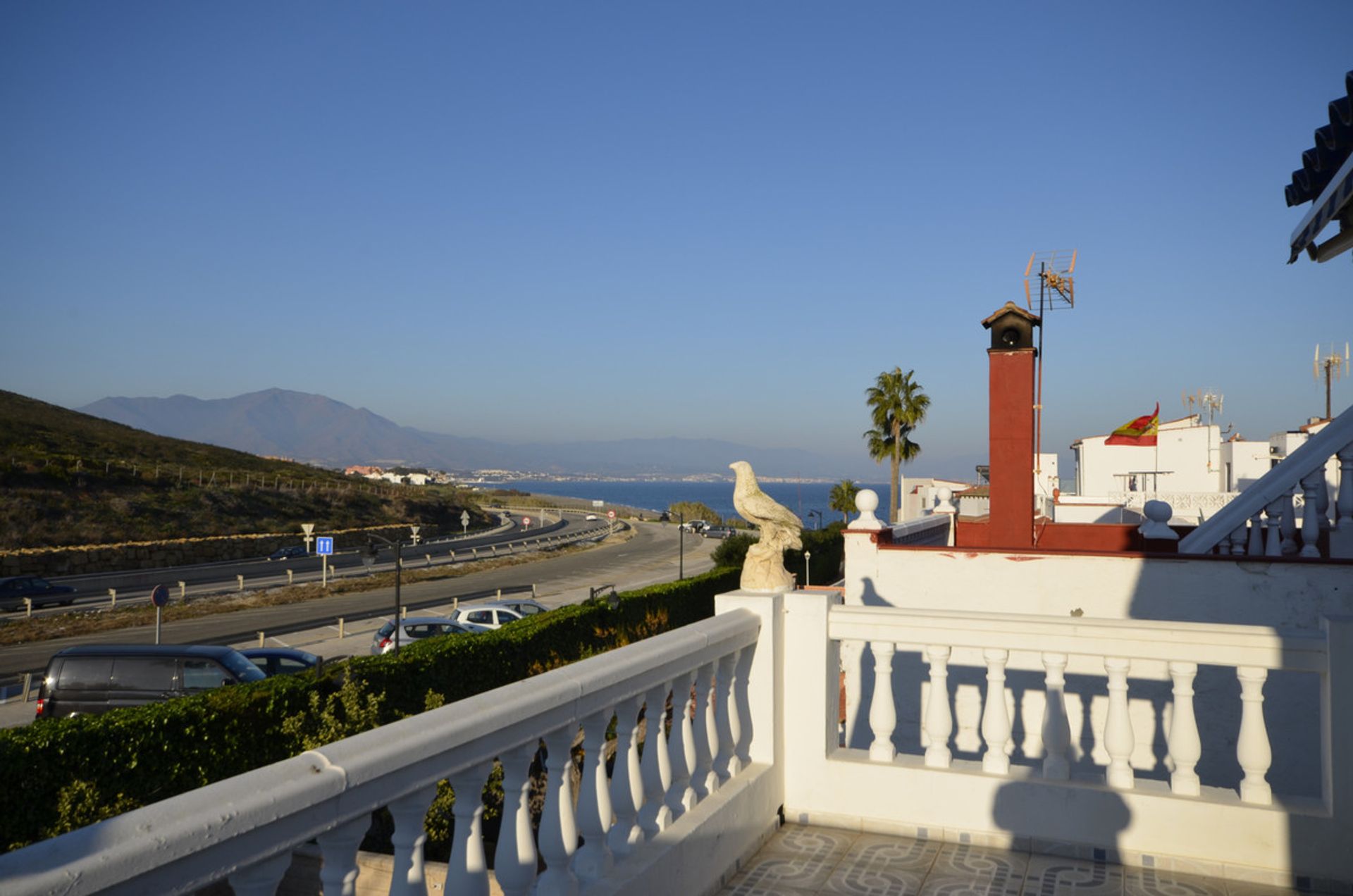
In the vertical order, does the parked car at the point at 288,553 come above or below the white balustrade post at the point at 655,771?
below

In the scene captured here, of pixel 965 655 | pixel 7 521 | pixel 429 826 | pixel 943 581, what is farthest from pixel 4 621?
pixel 965 655

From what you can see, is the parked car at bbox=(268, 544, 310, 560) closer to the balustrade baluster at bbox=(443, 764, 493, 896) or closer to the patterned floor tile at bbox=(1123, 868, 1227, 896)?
the patterned floor tile at bbox=(1123, 868, 1227, 896)

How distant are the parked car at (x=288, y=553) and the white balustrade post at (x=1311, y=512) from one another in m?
59.9

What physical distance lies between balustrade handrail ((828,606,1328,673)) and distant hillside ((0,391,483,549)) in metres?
59.3

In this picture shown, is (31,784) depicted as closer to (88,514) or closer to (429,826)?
(429,826)

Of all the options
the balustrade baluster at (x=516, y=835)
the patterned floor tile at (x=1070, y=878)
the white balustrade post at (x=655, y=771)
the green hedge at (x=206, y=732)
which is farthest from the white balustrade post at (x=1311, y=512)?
the green hedge at (x=206, y=732)

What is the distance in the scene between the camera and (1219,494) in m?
22.4

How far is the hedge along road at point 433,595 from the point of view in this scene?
31.3 metres

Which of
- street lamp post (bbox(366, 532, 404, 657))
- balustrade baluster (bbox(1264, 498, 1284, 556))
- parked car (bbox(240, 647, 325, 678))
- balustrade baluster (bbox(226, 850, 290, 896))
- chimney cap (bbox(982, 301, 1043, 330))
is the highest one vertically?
chimney cap (bbox(982, 301, 1043, 330))

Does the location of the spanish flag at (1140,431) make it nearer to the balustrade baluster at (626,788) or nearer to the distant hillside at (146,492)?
the balustrade baluster at (626,788)

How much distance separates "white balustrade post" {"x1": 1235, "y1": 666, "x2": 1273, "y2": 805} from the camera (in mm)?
4332

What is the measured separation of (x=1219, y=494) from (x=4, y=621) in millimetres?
41345

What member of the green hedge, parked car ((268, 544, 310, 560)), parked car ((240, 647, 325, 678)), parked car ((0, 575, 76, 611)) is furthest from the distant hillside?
the green hedge

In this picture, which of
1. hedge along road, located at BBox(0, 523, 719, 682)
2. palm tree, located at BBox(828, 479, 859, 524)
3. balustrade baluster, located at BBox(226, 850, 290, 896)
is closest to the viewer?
balustrade baluster, located at BBox(226, 850, 290, 896)
